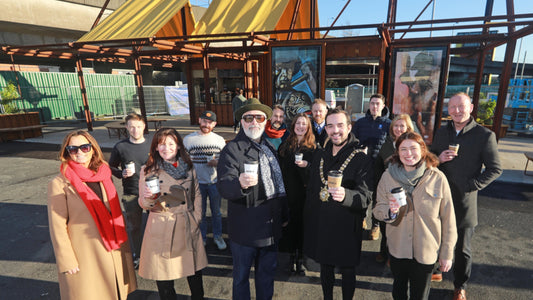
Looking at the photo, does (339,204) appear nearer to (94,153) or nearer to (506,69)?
(94,153)

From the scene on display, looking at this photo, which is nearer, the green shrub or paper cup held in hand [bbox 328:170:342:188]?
paper cup held in hand [bbox 328:170:342:188]

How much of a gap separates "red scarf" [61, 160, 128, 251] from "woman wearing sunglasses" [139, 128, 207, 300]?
304mm

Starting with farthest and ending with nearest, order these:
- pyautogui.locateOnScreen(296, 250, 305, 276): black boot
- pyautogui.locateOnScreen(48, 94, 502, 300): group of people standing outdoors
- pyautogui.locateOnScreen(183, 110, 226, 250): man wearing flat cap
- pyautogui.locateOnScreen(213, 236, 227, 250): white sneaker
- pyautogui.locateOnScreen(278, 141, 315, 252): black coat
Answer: pyautogui.locateOnScreen(213, 236, 227, 250): white sneaker < pyautogui.locateOnScreen(183, 110, 226, 250): man wearing flat cap < pyautogui.locateOnScreen(296, 250, 305, 276): black boot < pyautogui.locateOnScreen(278, 141, 315, 252): black coat < pyautogui.locateOnScreen(48, 94, 502, 300): group of people standing outdoors

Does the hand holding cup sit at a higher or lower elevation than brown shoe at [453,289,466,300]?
higher

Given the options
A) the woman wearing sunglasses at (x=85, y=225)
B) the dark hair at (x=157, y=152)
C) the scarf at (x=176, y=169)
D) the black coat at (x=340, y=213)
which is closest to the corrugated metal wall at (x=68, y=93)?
the woman wearing sunglasses at (x=85, y=225)

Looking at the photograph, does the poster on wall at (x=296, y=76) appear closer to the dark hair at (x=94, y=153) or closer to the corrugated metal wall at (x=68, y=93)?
the dark hair at (x=94, y=153)

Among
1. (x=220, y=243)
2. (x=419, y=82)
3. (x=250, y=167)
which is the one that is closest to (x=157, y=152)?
(x=250, y=167)

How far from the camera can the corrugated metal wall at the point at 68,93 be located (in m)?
19.4

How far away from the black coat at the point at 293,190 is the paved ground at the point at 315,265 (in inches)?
20.3

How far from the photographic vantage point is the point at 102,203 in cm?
257

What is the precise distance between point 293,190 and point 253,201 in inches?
36.6

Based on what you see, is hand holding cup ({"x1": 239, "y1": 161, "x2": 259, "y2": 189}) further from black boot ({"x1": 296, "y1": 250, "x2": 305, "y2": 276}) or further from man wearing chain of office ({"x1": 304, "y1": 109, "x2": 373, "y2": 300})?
black boot ({"x1": 296, "y1": 250, "x2": 305, "y2": 276})

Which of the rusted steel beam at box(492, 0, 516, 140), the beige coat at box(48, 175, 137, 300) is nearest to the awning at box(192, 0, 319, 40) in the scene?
the rusted steel beam at box(492, 0, 516, 140)

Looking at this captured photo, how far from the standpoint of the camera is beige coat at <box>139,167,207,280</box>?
251 cm
